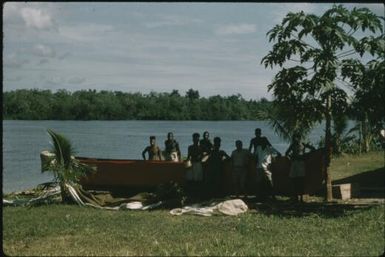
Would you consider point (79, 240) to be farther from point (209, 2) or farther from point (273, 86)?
point (273, 86)

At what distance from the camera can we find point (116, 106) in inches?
3807

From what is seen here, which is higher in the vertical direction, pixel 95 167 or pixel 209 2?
pixel 209 2

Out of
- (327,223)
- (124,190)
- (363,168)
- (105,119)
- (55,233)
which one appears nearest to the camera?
(55,233)

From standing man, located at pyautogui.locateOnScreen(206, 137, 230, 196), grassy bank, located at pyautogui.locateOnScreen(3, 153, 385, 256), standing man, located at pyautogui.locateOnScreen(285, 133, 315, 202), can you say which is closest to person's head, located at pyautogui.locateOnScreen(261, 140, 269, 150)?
standing man, located at pyautogui.locateOnScreen(285, 133, 315, 202)

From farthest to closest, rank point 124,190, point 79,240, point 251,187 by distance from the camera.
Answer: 1. point 124,190
2. point 251,187
3. point 79,240

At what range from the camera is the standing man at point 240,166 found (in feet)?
41.0

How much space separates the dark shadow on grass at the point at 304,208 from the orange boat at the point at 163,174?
0.57 meters

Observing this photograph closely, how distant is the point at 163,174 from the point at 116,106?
84.6 meters

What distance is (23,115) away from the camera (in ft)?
296

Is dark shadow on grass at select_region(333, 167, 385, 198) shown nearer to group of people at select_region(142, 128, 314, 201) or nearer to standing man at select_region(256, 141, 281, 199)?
group of people at select_region(142, 128, 314, 201)

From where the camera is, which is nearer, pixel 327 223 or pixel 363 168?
pixel 327 223

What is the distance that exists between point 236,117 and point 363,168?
88461 mm

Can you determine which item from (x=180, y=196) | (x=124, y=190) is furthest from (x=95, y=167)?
(x=180, y=196)

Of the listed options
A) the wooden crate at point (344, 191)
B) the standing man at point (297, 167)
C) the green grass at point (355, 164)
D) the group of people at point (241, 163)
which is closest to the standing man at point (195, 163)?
the group of people at point (241, 163)
